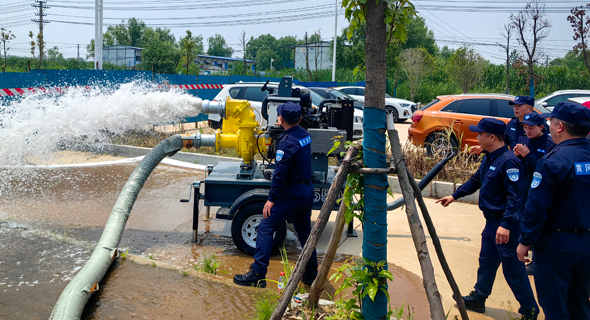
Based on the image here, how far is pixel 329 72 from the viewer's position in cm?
4316

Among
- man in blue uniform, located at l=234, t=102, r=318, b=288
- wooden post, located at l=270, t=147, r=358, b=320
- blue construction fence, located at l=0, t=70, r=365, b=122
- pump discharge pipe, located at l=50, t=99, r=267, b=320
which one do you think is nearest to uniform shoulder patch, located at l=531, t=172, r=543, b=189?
wooden post, located at l=270, t=147, r=358, b=320

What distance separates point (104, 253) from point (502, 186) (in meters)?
3.83

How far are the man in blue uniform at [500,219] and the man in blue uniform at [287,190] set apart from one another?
5.40 ft

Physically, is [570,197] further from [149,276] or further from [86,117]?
[86,117]

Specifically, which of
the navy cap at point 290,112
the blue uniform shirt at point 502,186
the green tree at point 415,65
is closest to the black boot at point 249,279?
the navy cap at point 290,112

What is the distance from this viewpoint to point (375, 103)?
3.06 meters

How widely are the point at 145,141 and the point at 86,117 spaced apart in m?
4.32

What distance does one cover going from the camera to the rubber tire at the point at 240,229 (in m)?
5.31

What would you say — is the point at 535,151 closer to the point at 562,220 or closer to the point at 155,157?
the point at 562,220

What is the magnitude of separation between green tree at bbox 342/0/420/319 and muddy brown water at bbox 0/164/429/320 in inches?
48.4

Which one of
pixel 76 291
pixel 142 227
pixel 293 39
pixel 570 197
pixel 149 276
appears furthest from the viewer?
pixel 293 39

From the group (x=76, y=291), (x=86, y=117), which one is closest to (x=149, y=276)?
(x=76, y=291)

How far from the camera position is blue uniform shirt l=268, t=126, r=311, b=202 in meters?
4.51

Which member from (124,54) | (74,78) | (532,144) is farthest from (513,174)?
(124,54)
